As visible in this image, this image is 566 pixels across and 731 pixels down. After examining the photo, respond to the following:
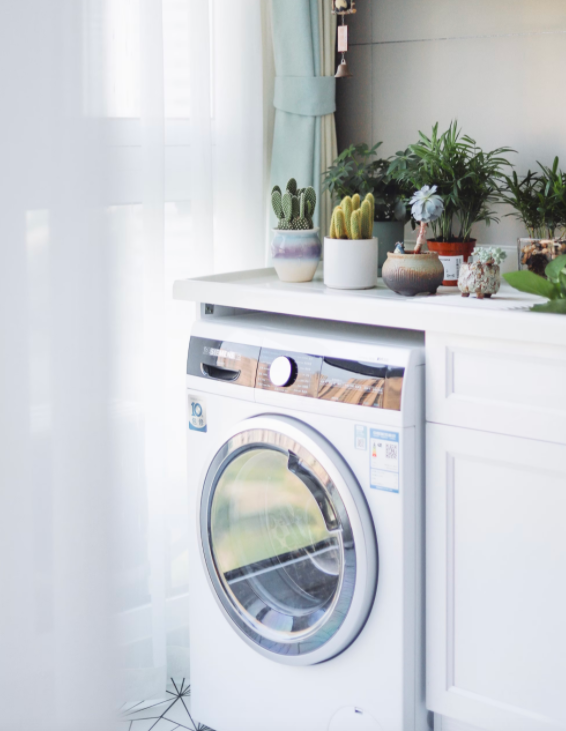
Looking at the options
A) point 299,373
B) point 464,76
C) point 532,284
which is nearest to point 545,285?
point 532,284

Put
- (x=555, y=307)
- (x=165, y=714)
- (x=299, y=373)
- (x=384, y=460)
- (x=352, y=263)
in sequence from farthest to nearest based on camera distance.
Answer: (x=165, y=714) → (x=352, y=263) → (x=299, y=373) → (x=384, y=460) → (x=555, y=307)

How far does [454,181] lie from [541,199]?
20cm

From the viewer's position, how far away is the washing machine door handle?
1.54m

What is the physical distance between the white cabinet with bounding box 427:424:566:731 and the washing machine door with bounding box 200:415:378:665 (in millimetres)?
153

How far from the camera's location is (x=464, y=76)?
2.00 meters

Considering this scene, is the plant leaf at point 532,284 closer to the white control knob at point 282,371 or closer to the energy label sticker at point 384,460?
the energy label sticker at point 384,460

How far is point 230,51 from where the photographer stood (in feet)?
6.61

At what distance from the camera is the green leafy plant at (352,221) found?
1718 mm

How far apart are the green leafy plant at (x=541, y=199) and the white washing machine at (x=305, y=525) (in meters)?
0.45

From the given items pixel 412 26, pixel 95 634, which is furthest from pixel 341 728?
pixel 412 26

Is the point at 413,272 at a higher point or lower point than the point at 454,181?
lower

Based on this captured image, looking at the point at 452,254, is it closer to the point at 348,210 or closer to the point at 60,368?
the point at 348,210

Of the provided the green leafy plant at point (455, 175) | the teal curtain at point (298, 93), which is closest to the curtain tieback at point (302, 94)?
the teal curtain at point (298, 93)

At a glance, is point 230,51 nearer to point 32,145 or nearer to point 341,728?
point 341,728
